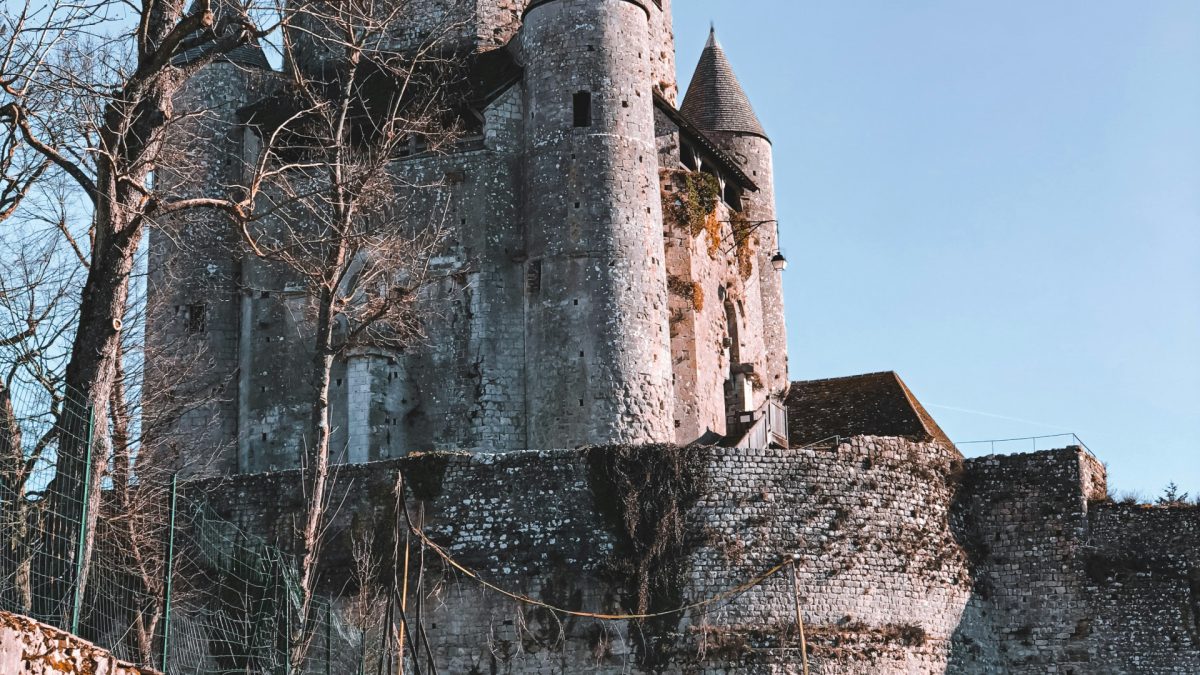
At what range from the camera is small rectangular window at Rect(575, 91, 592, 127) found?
108ft

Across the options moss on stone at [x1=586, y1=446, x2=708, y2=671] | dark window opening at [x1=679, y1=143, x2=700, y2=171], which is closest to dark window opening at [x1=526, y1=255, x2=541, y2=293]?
moss on stone at [x1=586, y1=446, x2=708, y2=671]

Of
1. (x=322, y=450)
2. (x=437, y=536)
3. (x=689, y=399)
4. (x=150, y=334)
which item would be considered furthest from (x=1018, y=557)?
(x=150, y=334)

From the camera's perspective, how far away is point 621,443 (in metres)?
29.8

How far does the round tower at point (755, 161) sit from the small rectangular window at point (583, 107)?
7.72 meters

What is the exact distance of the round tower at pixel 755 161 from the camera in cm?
4062

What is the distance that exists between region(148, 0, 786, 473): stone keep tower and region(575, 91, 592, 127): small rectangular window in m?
0.03


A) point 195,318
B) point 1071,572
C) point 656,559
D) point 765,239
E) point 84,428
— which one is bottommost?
point 1071,572

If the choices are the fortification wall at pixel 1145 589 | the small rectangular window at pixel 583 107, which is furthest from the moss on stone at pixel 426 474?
the fortification wall at pixel 1145 589

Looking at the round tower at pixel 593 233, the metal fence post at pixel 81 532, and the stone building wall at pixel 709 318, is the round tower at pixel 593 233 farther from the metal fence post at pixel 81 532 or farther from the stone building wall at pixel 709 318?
the metal fence post at pixel 81 532

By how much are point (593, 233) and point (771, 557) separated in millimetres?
7701

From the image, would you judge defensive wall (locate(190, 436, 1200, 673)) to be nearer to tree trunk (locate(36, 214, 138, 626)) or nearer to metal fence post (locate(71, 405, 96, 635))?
tree trunk (locate(36, 214, 138, 626))

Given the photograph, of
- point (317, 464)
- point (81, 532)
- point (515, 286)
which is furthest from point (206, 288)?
point (81, 532)

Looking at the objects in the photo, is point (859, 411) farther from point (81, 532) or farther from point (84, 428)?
point (81, 532)

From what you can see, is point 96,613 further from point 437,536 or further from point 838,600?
point 838,600
